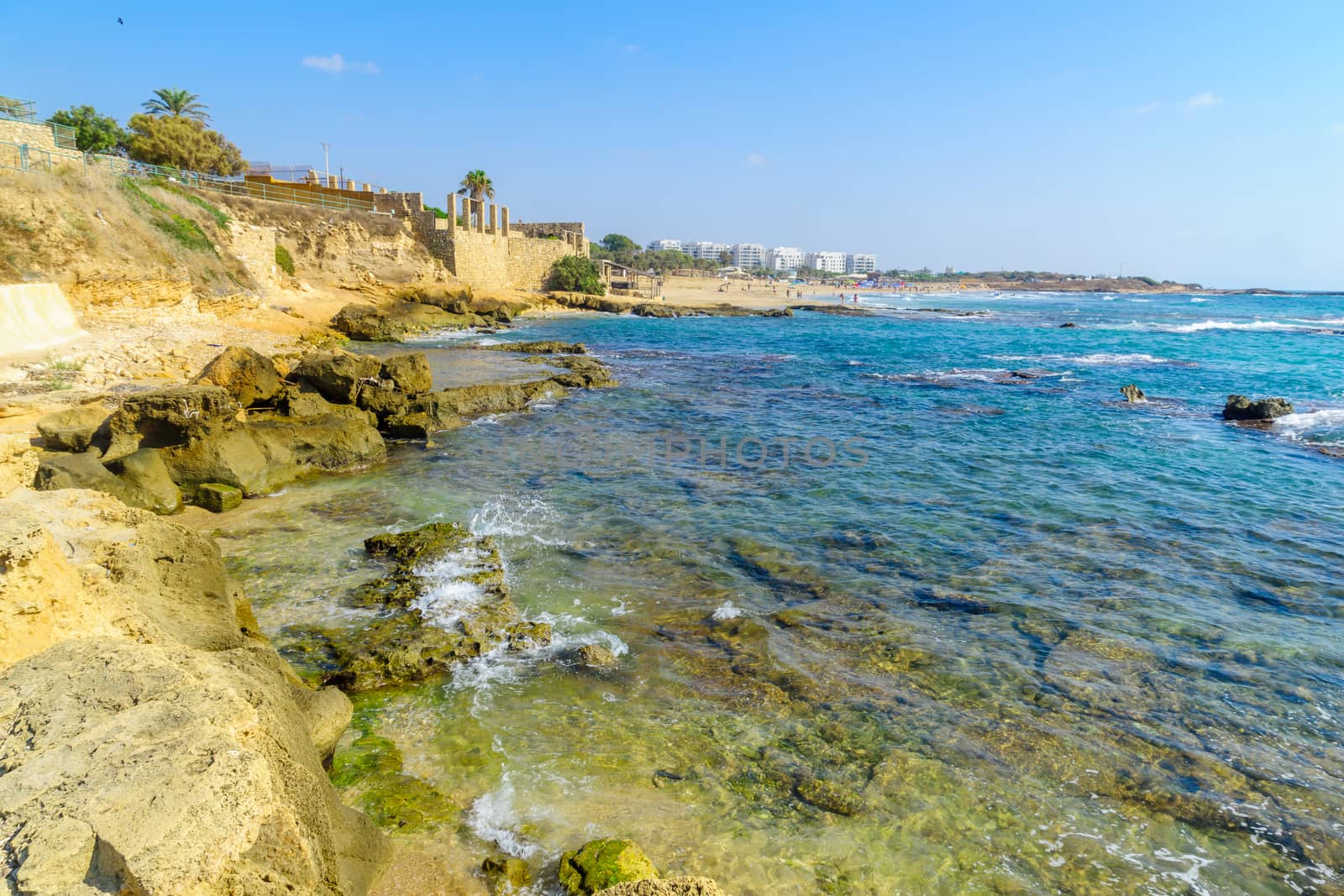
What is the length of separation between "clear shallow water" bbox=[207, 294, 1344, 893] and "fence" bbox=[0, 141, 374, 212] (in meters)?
17.8

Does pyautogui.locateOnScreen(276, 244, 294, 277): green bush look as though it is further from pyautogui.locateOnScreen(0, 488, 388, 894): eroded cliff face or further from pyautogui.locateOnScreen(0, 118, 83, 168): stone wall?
pyautogui.locateOnScreen(0, 488, 388, 894): eroded cliff face

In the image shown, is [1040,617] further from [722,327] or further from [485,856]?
[722,327]

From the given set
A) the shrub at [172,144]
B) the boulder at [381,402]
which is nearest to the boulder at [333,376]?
the boulder at [381,402]

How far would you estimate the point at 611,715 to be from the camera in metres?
6.11

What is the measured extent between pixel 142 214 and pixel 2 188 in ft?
19.4

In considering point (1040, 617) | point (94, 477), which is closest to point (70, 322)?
point (94, 477)

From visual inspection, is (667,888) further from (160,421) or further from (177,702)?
(160,421)

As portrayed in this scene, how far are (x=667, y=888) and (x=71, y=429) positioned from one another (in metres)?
12.0

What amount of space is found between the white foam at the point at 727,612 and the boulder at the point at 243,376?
10107mm

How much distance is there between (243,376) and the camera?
1334 cm

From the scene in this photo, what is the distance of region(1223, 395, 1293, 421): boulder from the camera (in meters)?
19.1

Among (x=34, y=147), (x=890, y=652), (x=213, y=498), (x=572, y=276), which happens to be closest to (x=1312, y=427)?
(x=890, y=652)

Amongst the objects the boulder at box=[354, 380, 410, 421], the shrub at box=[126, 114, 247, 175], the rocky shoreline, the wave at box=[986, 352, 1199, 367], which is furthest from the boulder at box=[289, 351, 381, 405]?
the shrub at box=[126, 114, 247, 175]

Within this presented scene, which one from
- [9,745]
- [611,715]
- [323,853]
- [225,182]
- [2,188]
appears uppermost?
[225,182]
